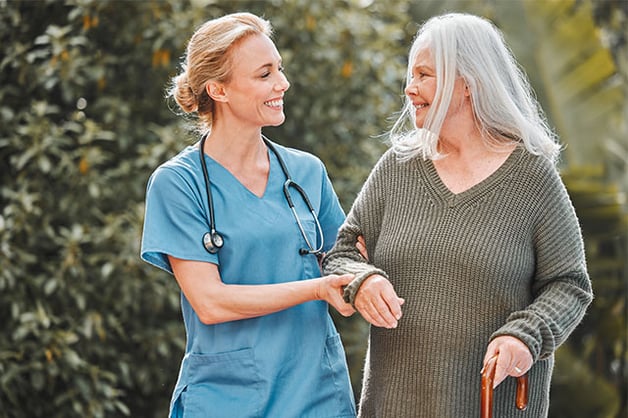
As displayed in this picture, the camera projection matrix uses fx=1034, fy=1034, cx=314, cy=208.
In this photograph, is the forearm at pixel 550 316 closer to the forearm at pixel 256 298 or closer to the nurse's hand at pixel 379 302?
the nurse's hand at pixel 379 302

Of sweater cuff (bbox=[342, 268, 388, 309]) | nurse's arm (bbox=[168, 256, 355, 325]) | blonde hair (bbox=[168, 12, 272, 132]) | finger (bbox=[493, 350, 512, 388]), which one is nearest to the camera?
finger (bbox=[493, 350, 512, 388])

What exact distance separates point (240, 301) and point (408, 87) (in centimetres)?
61

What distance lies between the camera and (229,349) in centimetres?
240

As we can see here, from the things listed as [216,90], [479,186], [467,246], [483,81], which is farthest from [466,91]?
[216,90]

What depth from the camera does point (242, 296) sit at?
2.31m

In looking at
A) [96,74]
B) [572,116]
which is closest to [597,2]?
[572,116]

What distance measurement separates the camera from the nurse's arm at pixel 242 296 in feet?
7.58

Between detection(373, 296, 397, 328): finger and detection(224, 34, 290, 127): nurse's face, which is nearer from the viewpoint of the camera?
detection(373, 296, 397, 328): finger

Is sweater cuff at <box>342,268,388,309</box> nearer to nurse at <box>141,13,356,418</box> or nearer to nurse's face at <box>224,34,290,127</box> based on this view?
nurse at <box>141,13,356,418</box>

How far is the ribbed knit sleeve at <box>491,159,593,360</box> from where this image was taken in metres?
2.14

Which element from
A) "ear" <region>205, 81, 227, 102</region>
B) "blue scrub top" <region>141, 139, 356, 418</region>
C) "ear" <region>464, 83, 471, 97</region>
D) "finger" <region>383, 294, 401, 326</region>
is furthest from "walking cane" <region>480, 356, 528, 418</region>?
"ear" <region>205, 81, 227, 102</region>

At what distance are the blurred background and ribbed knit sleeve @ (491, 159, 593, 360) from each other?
98 cm

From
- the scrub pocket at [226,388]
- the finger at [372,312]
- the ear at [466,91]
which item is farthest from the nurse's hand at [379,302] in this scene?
the ear at [466,91]

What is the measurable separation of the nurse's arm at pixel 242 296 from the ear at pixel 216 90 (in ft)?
1.35
